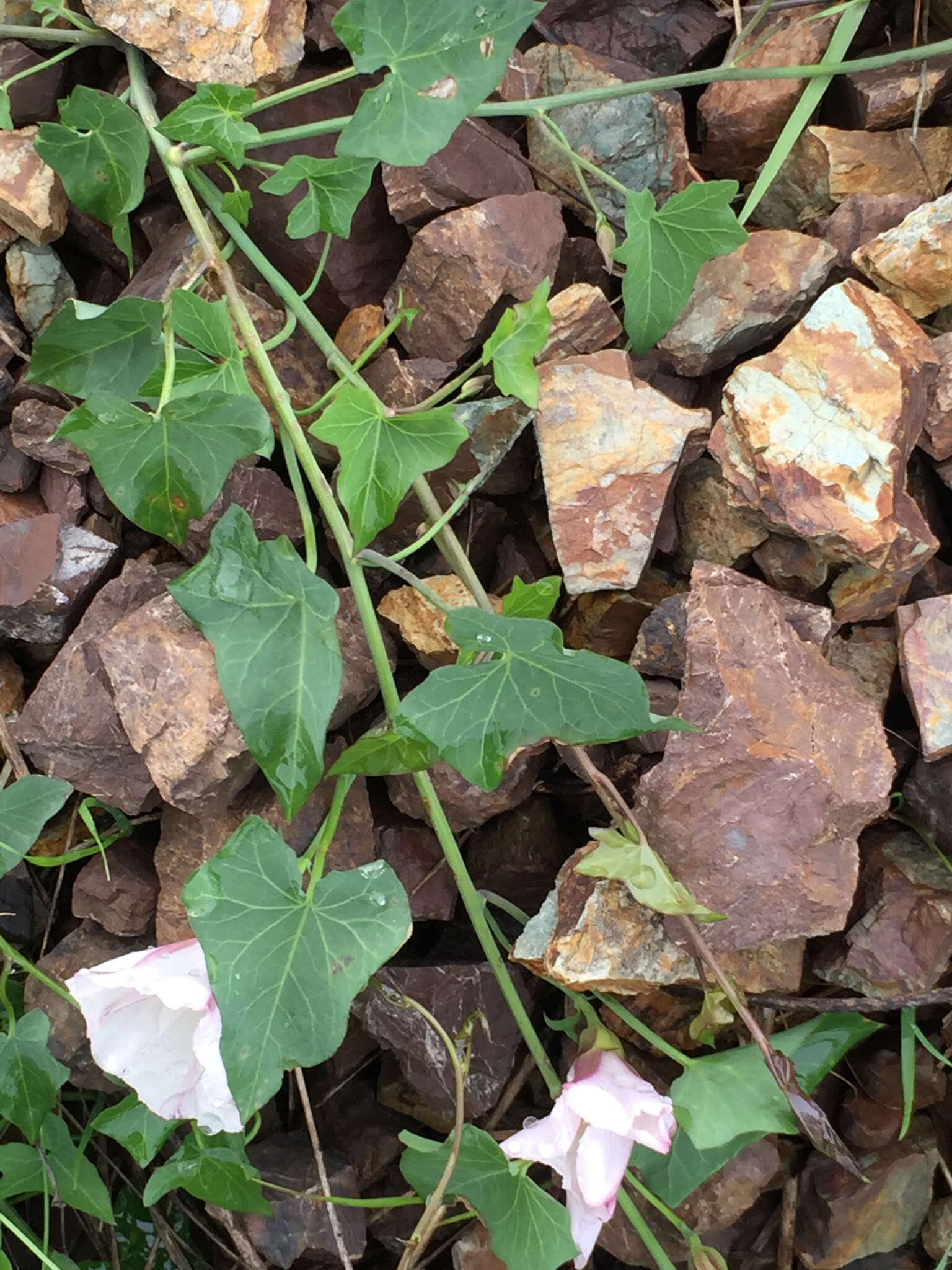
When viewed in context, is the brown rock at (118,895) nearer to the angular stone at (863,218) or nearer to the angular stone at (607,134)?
the angular stone at (607,134)

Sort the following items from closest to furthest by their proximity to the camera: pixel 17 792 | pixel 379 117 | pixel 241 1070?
pixel 241 1070 < pixel 379 117 < pixel 17 792

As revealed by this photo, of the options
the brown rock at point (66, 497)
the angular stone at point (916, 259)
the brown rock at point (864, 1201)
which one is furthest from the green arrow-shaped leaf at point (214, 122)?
the brown rock at point (864, 1201)

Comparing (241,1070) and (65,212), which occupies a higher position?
(65,212)

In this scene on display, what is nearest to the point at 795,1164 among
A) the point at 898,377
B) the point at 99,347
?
the point at 898,377

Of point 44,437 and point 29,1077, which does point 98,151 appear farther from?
point 29,1077

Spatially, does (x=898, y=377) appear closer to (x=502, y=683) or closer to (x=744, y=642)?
(x=744, y=642)

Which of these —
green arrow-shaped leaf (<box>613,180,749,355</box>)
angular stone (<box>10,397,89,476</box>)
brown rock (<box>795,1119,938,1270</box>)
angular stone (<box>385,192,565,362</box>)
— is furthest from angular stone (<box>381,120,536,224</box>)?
brown rock (<box>795,1119,938,1270</box>)
